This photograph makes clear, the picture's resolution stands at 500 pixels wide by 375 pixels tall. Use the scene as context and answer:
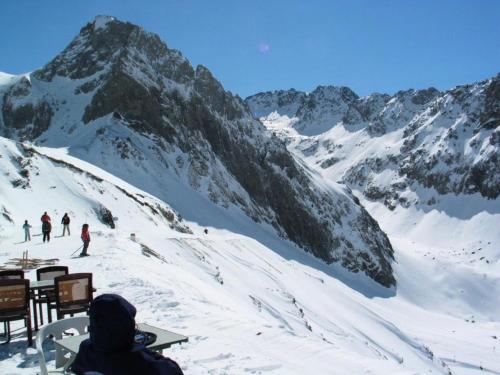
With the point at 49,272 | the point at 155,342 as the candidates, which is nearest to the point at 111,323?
the point at 155,342

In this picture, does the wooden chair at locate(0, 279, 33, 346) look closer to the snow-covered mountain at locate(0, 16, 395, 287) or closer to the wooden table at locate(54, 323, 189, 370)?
the wooden table at locate(54, 323, 189, 370)

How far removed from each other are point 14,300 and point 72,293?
107 cm

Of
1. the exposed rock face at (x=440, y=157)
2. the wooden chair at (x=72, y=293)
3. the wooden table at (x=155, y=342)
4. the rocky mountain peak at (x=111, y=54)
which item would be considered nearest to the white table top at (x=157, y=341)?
the wooden table at (x=155, y=342)

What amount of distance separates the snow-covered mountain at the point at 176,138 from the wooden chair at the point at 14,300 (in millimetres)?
43798

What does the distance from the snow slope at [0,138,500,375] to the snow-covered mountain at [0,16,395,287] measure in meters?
5.19

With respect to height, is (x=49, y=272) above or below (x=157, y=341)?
above

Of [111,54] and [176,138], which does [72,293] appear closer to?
[176,138]

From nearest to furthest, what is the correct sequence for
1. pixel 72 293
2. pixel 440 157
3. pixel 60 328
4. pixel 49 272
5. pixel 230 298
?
1. pixel 60 328
2. pixel 72 293
3. pixel 49 272
4. pixel 230 298
5. pixel 440 157

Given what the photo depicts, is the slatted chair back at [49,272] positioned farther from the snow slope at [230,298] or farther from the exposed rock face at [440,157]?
the exposed rock face at [440,157]

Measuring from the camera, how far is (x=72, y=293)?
9.42 meters

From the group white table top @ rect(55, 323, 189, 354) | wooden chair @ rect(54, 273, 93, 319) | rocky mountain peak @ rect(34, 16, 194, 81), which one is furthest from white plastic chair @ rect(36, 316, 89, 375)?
rocky mountain peak @ rect(34, 16, 194, 81)

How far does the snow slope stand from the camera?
8.95 meters

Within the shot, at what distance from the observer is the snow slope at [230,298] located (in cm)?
895

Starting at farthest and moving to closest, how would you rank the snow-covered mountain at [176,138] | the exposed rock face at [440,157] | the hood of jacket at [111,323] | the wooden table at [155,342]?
the exposed rock face at [440,157] → the snow-covered mountain at [176,138] → the wooden table at [155,342] → the hood of jacket at [111,323]
